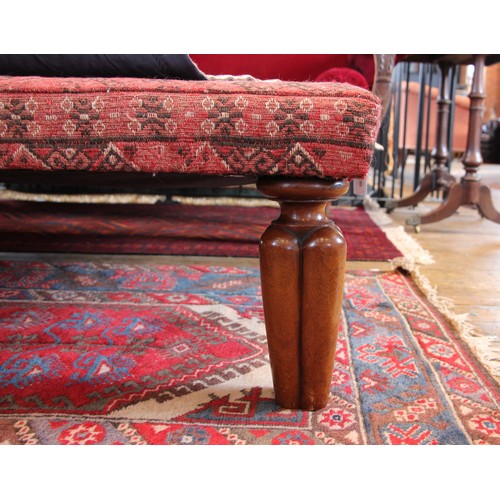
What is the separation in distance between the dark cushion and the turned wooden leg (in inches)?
8.0

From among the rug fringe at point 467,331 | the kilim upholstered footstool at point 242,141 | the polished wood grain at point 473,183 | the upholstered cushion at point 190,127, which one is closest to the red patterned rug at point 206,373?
the rug fringe at point 467,331

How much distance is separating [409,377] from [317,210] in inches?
13.2

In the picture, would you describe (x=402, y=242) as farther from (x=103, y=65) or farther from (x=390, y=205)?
(x=103, y=65)

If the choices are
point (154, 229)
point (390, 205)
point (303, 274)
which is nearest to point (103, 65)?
point (303, 274)

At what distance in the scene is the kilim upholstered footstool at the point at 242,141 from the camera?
58 centimetres

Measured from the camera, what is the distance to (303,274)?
2.04ft

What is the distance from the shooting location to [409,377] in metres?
0.79

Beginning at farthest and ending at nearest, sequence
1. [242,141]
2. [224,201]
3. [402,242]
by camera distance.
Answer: [224,201]
[402,242]
[242,141]

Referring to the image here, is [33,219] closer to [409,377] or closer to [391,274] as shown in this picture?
[391,274]

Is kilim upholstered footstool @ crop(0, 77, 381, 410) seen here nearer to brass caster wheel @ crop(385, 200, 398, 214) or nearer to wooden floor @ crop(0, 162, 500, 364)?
wooden floor @ crop(0, 162, 500, 364)

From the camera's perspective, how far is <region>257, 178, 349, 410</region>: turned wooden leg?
61 cm

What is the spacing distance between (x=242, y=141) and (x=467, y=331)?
618 millimetres

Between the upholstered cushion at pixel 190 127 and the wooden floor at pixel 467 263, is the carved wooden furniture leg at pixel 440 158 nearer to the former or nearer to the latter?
the wooden floor at pixel 467 263
